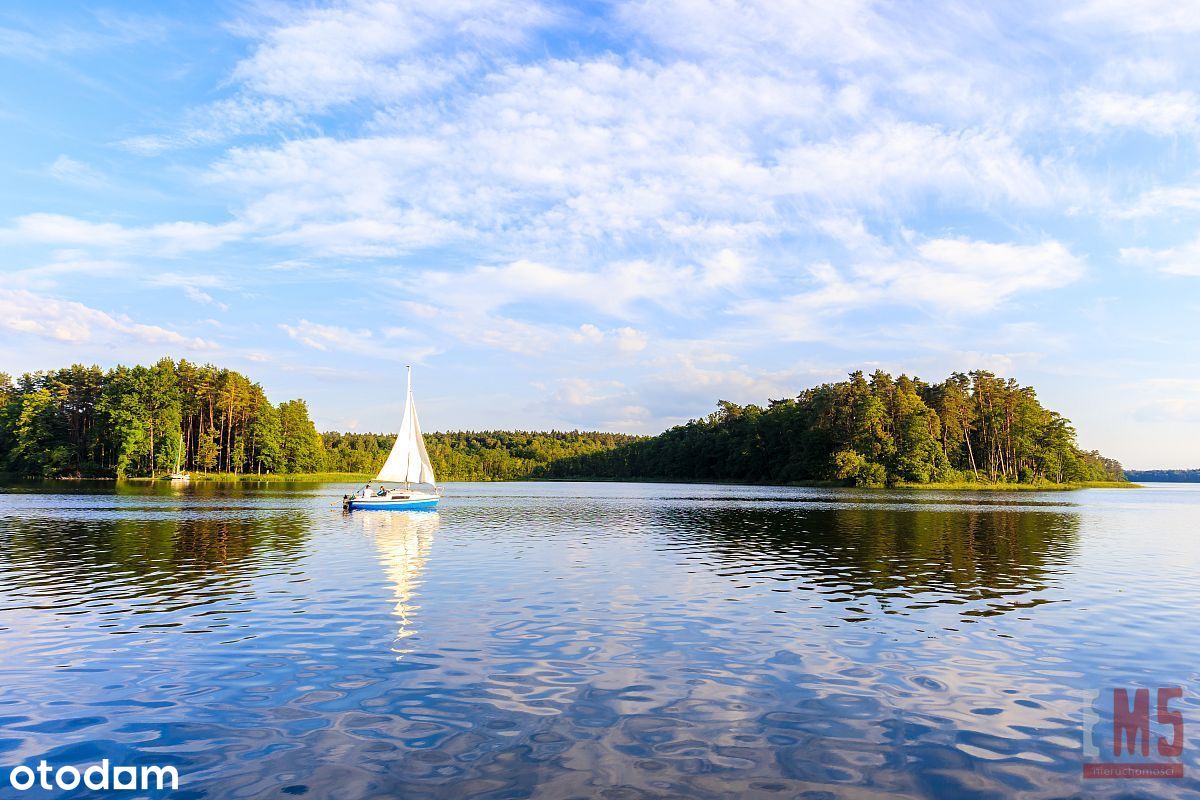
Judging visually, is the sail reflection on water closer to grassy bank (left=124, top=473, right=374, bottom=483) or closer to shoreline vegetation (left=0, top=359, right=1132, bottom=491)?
grassy bank (left=124, top=473, right=374, bottom=483)

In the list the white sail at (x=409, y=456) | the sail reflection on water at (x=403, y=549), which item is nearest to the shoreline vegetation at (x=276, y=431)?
the white sail at (x=409, y=456)

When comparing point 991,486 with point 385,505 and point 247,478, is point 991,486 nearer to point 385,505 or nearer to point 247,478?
point 385,505

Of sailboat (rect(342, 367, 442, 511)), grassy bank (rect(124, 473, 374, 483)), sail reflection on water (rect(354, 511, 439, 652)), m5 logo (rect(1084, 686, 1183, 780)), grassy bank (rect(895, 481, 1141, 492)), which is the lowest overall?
grassy bank (rect(895, 481, 1141, 492))

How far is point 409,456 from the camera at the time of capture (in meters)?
79.2

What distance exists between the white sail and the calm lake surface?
37827mm

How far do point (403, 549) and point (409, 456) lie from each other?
1494 inches

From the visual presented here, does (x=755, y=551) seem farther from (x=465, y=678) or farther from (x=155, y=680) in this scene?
(x=155, y=680)

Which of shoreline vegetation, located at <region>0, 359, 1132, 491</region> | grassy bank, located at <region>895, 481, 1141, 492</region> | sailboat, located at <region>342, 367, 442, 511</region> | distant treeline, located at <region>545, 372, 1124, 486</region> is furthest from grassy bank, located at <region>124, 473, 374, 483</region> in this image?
grassy bank, located at <region>895, 481, 1141, 492</region>

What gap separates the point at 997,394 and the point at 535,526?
148106mm

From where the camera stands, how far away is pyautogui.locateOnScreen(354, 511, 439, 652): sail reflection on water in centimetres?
2469

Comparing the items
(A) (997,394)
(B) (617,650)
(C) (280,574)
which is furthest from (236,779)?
(A) (997,394)

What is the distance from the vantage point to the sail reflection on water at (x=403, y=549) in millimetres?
24688

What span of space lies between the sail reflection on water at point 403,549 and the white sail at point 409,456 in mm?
5562

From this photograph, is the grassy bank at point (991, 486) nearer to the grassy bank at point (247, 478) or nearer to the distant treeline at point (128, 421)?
the grassy bank at point (247, 478)
